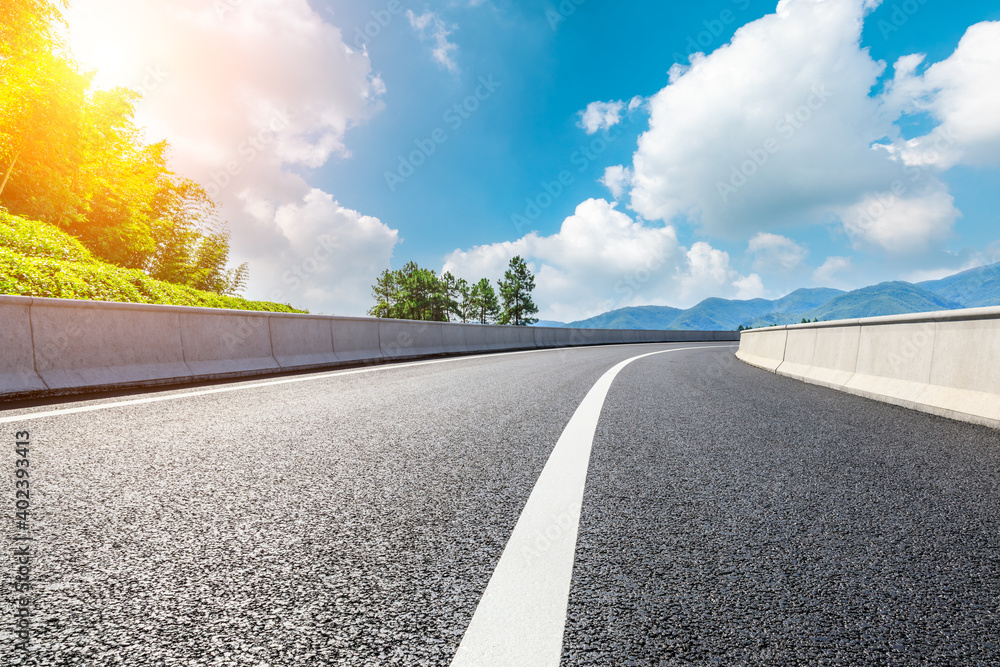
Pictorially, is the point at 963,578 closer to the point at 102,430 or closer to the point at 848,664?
the point at 848,664

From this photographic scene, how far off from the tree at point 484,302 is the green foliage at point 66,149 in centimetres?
8479

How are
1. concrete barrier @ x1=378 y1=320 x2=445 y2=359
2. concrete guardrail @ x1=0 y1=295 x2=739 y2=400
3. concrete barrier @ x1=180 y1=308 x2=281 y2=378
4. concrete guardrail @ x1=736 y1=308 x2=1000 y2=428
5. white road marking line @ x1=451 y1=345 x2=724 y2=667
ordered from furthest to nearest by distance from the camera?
concrete barrier @ x1=378 y1=320 x2=445 y2=359 < concrete barrier @ x1=180 y1=308 x2=281 y2=378 < concrete guardrail @ x1=0 y1=295 x2=739 y2=400 < concrete guardrail @ x1=736 y1=308 x2=1000 y2=428 < white road marking line @ x1=451 y1=345 x2=724 y2=667

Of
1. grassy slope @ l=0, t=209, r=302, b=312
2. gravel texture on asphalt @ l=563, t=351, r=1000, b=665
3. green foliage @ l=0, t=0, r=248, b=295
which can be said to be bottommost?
gravel texture on asphalt @ l=563, t=351, r=1000, b=665

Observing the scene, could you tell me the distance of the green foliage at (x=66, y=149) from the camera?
17156 mm

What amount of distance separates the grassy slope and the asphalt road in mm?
7569

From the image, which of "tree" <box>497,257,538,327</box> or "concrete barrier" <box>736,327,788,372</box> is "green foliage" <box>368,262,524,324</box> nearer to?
"tree" <box>497,257,538,327</box>

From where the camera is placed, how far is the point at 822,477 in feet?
9.58

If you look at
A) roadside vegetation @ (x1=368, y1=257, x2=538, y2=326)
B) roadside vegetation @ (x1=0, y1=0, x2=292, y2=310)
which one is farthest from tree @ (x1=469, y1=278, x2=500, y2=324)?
Result: roadside vegetation @ (x1=0, y1=0, x2=292, y2=310)

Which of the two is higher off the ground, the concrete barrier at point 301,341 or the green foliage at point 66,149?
the green foliage at point 66,149

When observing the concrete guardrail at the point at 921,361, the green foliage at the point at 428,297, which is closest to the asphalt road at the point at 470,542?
the concrete guardrail at the point at 921,361

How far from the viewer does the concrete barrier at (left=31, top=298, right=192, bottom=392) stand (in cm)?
610

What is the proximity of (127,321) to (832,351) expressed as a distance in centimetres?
1034

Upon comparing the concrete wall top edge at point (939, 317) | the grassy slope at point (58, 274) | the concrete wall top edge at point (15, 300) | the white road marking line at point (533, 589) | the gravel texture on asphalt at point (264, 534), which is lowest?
the white road marking line at point (533, 589)

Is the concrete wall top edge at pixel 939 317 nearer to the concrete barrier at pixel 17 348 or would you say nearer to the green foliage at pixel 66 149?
the concrete barrier at pixel 17 348
